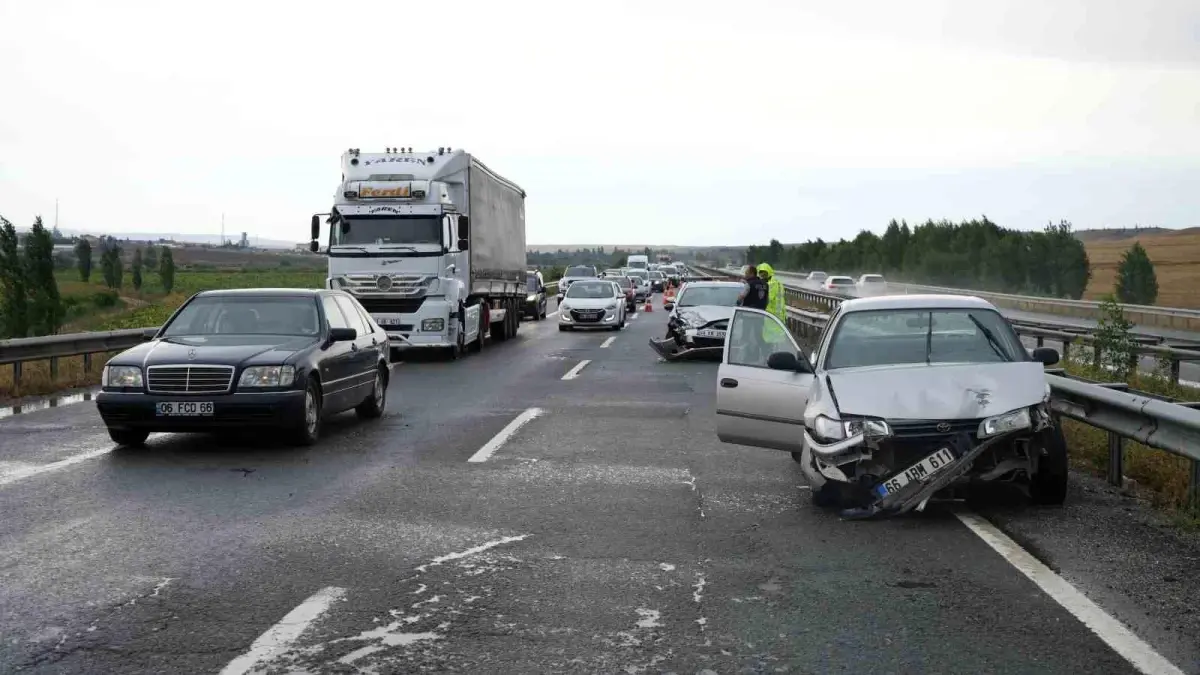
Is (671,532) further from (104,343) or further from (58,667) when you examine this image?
(104,343)

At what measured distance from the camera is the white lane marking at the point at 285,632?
4.77 m

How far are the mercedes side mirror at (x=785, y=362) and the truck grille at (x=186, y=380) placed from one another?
4.94 m

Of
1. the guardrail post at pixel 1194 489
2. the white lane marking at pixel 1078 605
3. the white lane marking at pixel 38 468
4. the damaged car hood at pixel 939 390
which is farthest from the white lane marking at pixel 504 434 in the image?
the guardrail post at pixel 1194 489

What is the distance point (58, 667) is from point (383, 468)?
548 cm

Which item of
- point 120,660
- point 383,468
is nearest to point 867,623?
point 120,660

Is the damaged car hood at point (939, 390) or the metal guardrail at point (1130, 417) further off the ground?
the damaged car hood at point (939, 390)

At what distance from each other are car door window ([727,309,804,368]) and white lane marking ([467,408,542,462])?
95.0 inches

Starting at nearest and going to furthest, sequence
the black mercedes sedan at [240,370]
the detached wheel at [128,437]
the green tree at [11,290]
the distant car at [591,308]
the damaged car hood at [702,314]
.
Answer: the black mercedes sedan at [240,370] < the detached wheel at [128,437] < the damaged car hood at [702,314] < the distant car at [591,308] < the green tree at [11,290]

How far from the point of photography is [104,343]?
18625 mm

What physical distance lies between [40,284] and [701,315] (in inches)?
1607

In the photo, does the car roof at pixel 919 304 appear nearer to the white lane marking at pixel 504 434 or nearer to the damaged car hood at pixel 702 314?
the white lane marking at pixel 504 434

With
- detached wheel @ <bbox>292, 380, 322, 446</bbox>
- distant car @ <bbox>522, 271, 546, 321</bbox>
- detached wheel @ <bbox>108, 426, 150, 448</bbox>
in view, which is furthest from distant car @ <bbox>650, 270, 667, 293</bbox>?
detached wheel @ <bbox>108, 426, 150, 448</bbox>

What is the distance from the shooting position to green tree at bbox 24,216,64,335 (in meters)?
53.5

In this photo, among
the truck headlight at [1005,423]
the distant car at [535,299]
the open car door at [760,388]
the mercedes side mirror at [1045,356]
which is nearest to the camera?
the truck headlight at [1005,423]
